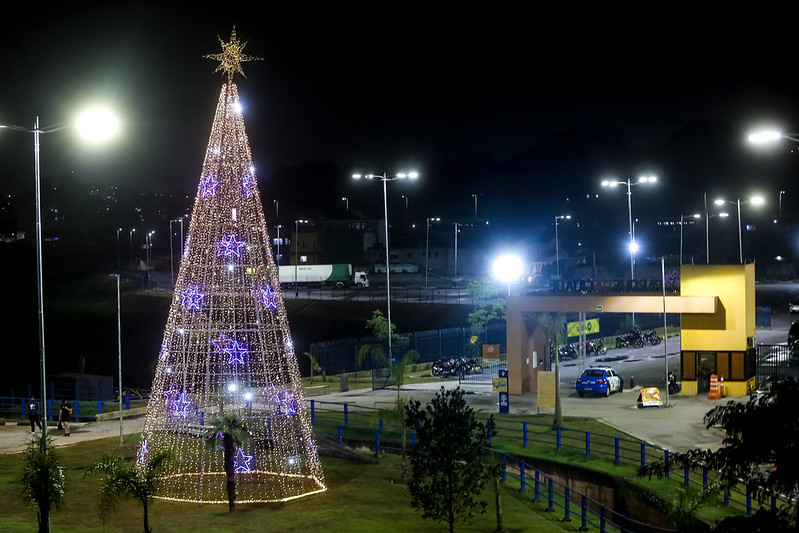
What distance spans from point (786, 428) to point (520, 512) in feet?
41.1

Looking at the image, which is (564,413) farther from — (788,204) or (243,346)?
(788,204)

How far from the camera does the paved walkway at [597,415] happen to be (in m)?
27.6

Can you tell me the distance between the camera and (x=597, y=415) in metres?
31.9

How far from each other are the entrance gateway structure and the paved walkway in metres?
1.19

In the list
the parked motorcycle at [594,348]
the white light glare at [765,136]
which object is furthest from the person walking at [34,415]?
the parked motorcycle at [594,348]

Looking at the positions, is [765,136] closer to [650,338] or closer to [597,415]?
[597,415]

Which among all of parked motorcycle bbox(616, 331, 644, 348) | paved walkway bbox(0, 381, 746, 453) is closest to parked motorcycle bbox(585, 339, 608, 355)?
parked motorcycle bbox(616, 331, 644, 348)

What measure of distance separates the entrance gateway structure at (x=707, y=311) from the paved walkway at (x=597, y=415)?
1.19 meters

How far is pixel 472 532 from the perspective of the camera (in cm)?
1839

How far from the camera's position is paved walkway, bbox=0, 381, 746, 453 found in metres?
27.6

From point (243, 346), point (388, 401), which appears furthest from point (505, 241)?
point (243, 346)

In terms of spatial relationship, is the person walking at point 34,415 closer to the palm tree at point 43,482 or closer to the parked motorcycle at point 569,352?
the palm tree at point 43,482

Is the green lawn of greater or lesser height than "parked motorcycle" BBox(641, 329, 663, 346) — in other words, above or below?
below

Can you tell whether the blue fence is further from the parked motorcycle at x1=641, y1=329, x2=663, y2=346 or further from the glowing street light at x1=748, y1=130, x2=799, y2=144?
the parked motorcycle at x1=641, y1=329, x2=663, y2=346
